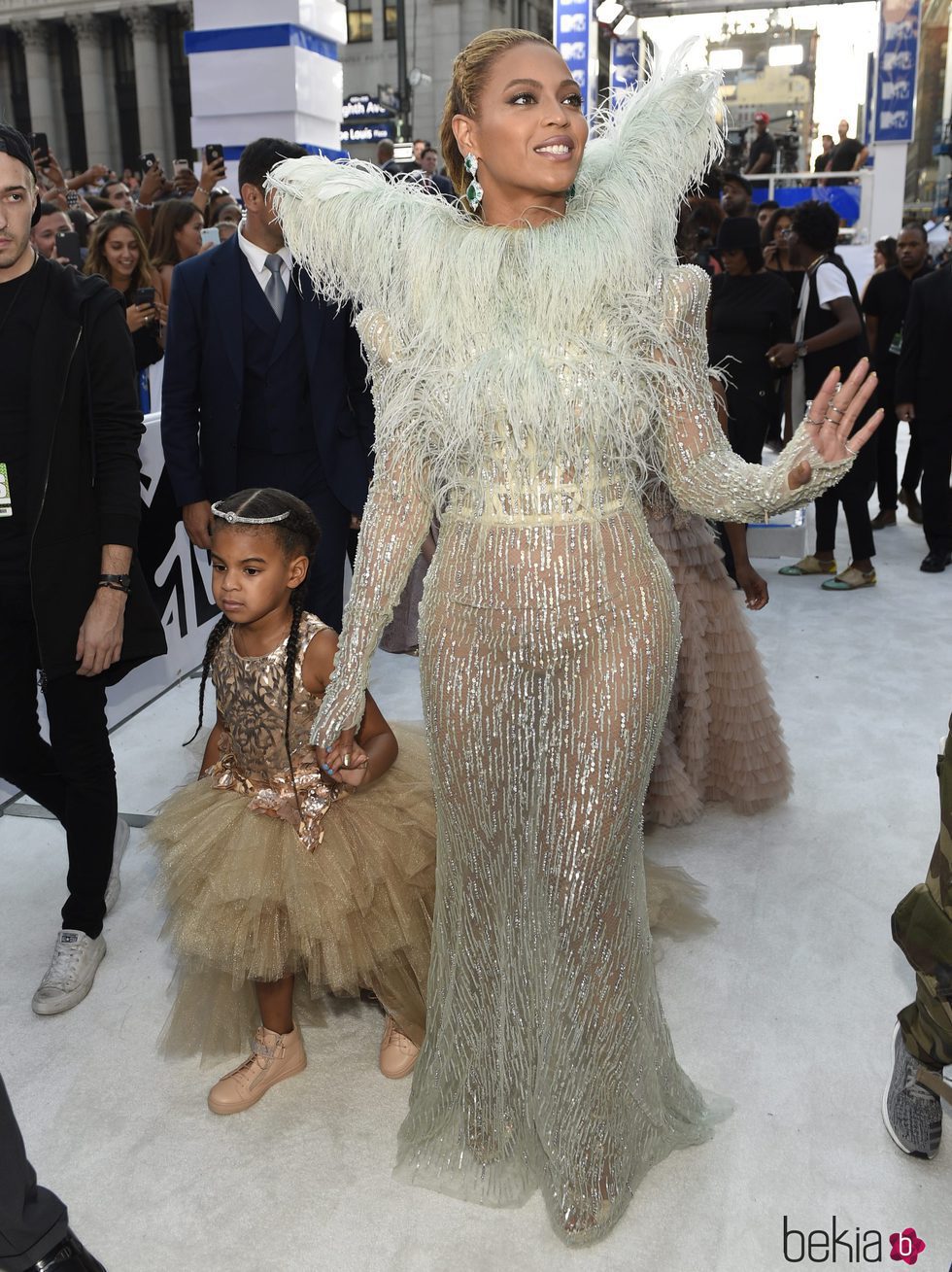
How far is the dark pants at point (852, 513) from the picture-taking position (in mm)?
6156

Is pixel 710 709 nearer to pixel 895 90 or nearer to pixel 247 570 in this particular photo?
pixel 247 570

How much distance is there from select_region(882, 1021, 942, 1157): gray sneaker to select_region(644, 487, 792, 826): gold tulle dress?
4.45 ft

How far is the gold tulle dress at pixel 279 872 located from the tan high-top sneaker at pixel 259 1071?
83 millimetres

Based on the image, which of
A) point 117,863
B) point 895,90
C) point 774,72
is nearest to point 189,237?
point 117,863

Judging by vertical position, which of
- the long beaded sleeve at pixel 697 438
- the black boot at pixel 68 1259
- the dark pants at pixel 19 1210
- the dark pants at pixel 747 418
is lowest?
the black boot at pixel 68 1259

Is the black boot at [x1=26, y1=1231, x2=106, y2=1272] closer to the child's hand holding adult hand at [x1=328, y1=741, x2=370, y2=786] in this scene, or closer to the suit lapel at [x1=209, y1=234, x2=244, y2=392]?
the child's hand holding adult hand at [x1=328, y1=741, x2=370, y2=786]

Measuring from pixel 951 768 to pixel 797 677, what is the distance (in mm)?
3109

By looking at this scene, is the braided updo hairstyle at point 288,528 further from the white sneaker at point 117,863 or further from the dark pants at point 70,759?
the white sneaker at point 117,863

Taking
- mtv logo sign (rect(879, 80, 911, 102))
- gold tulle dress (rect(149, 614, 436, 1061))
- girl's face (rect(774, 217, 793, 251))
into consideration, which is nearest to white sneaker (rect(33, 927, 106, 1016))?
gold tulle dress (rect(149, 614, 436, 1061))

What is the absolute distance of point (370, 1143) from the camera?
2.43m

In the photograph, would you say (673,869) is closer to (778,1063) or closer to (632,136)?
(778,1063)

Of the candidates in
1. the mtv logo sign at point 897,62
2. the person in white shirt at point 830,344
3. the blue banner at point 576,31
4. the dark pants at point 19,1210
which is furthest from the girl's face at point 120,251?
the blue banner at point 576,31

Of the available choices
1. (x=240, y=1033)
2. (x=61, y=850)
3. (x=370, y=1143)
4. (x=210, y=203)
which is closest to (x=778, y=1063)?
(x=370, y=1143)

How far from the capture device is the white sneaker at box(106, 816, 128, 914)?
334 cm
